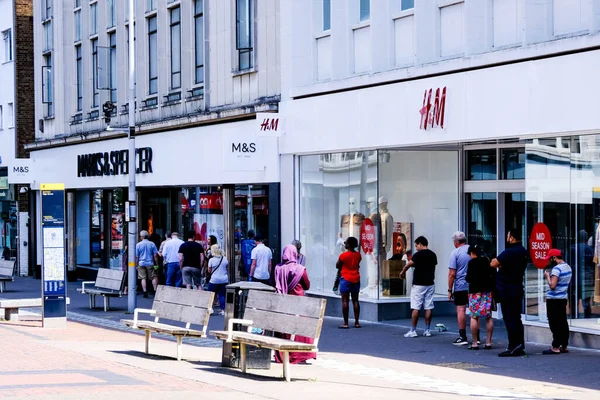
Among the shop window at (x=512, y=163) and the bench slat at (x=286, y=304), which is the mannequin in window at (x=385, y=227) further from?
the bench slat at (x=286, y=304)

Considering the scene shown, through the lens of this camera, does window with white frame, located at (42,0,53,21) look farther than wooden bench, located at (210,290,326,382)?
Yes

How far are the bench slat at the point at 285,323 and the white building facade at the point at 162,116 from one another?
1069cm

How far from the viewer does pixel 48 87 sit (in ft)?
131

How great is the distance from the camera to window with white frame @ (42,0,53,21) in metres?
39.5

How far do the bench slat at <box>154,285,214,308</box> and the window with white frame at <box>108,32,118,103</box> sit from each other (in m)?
18.5

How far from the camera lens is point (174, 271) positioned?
26500 millimetres

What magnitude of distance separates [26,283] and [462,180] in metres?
21.0

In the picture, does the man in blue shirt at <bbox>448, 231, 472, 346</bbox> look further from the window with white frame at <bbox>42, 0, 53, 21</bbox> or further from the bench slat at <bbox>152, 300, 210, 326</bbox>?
the window with white frame at <bbox>42, 0, 53, 21</bbox>

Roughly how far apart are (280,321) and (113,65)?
72.3 ft

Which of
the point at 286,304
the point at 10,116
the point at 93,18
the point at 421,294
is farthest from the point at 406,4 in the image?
the point at 10,116

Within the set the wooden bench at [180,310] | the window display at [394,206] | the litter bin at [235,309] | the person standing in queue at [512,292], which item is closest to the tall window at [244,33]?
the window display at [394,206]

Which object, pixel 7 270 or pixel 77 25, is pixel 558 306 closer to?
pixel 7 270

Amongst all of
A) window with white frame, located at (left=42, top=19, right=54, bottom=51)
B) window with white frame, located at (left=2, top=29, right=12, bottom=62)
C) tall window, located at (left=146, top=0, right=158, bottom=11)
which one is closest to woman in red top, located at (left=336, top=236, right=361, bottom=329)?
tall window, located at (left=146, top=0, right=158, bottom=11)

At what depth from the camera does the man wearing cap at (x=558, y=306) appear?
52.5ft
